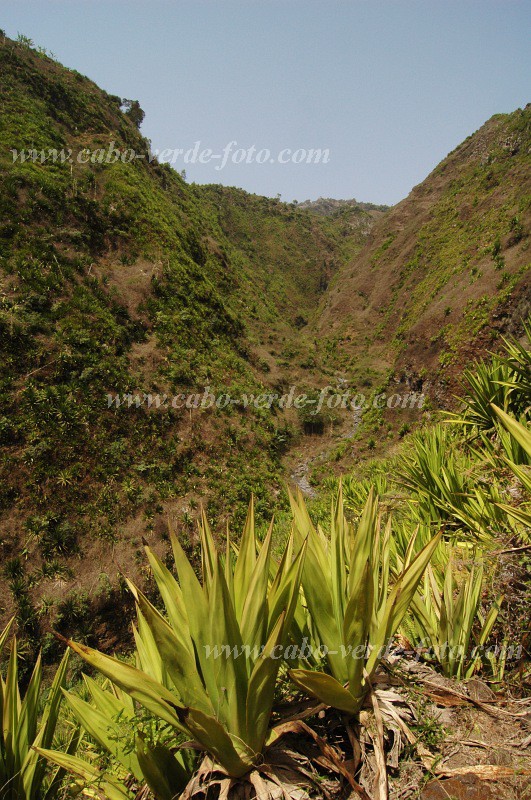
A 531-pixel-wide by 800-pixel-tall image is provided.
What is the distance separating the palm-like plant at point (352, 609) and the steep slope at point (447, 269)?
15199 millimetres

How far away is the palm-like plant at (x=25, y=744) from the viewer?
186cm

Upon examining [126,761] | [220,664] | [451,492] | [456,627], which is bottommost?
[126,761]

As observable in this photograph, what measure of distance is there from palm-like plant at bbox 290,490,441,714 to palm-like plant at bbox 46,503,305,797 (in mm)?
177

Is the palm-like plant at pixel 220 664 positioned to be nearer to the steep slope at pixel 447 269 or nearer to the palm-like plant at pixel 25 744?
the palm-like plant at pixel 25 744

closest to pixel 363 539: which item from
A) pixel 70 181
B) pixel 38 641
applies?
pixel 38 641

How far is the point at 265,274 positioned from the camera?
60906 millimetres

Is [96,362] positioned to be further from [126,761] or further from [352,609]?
[352,609]

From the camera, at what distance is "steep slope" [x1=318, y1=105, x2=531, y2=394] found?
22203 millimetres

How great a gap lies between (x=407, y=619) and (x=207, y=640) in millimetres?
1660

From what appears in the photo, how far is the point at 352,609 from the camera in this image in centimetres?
181

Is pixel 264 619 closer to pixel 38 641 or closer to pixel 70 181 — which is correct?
pixel 38 641

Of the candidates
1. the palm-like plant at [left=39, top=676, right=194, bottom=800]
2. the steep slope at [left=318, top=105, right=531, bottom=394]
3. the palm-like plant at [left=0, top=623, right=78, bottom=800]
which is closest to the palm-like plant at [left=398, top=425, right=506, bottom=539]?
the palm-like plant at [left=39, top=676, right=194, bottom=800]

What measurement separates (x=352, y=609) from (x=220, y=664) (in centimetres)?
63

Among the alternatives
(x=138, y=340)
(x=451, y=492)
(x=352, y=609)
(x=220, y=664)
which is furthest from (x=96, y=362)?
(x=352, y=609)
